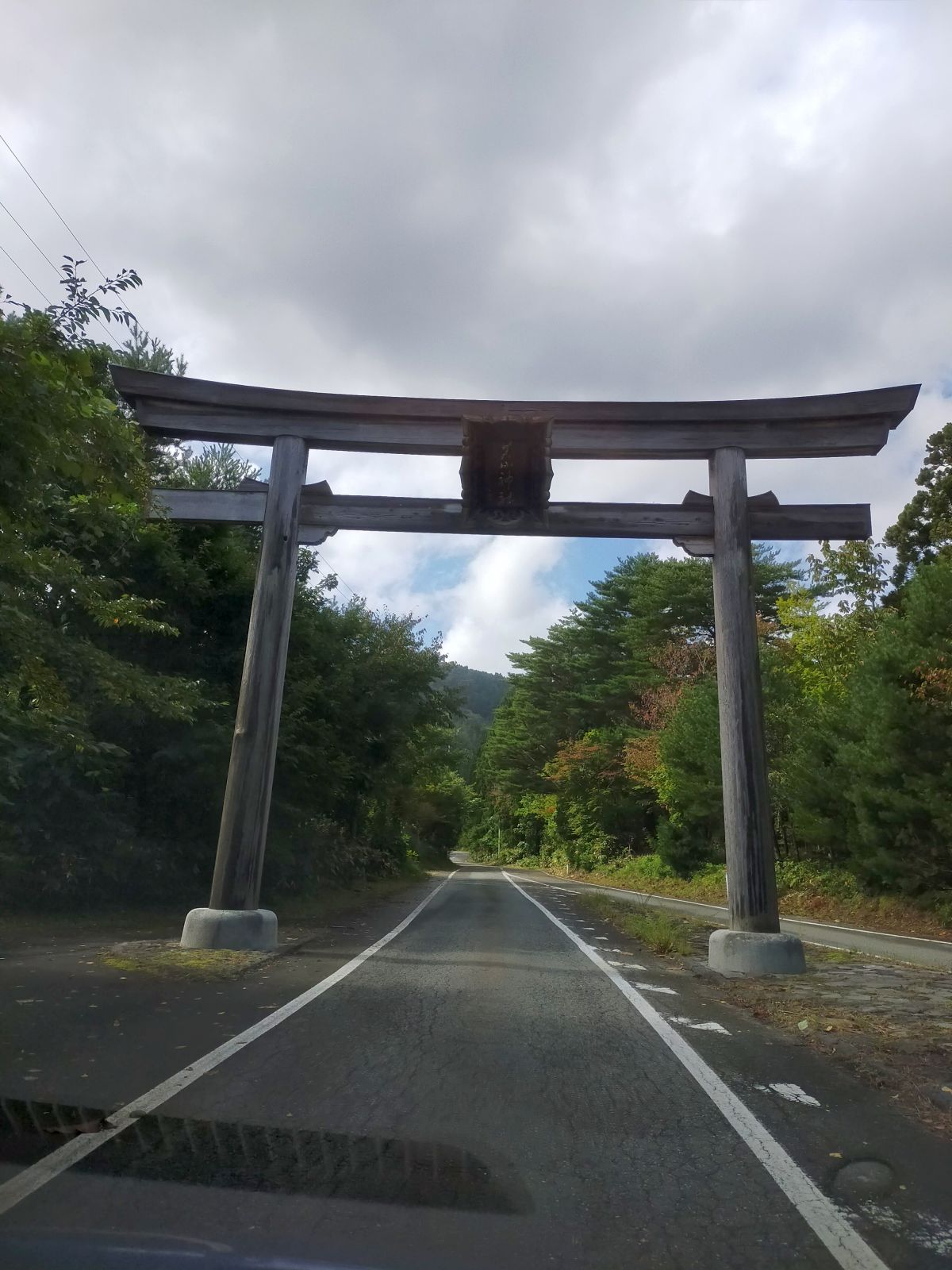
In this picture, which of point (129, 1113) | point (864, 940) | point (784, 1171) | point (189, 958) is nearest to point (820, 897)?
point (864, 940)

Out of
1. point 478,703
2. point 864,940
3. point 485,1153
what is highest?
point 478,703

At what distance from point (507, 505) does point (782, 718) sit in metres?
22.9

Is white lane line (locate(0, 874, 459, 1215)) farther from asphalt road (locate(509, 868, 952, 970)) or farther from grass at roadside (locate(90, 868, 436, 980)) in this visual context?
asphalt road (locate(509, 868, 952, 970))

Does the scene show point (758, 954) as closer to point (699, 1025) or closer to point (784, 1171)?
point (699, 1025)

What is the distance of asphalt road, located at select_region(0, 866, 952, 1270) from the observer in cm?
356

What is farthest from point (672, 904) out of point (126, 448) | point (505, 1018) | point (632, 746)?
point (126, 448)

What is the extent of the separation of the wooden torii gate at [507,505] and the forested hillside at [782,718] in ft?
38.7

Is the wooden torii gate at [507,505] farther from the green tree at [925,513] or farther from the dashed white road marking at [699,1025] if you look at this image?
the green tree at [925,513]

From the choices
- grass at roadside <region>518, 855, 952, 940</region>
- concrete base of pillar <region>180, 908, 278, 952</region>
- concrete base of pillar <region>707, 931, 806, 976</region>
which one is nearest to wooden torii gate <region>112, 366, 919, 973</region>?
concrete base of pillar <region>180, 908, 278, 952</region>

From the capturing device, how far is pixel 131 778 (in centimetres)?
1697

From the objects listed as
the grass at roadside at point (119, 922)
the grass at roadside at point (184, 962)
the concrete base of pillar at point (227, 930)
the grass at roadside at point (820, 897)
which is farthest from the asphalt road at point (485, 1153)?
the grass at roadside at point (820, 897)

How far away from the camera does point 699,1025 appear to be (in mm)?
8109

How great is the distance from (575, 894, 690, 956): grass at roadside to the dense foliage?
269 inches

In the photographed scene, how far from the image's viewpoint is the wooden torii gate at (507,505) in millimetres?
11797
